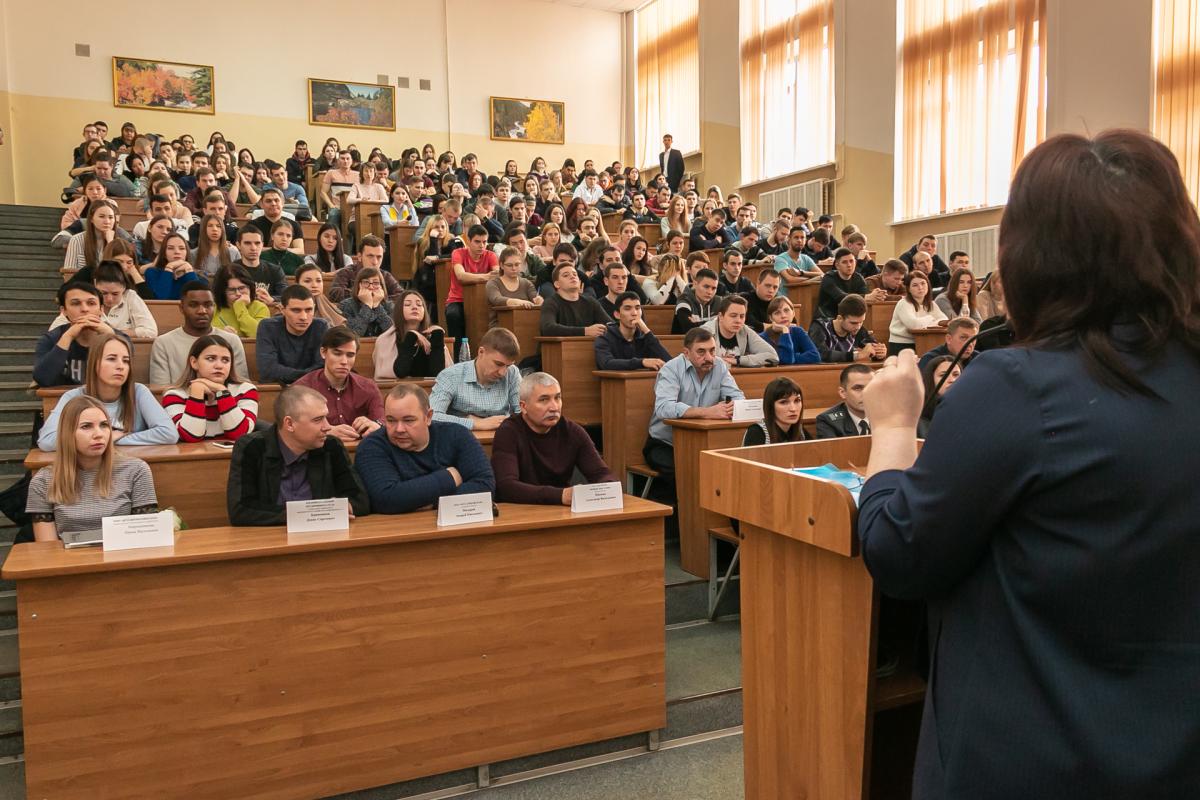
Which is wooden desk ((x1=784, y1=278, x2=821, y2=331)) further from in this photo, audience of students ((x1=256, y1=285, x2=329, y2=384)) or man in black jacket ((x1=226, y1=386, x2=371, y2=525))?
man in black jacket ((x1=226, y1=386, x2=371, y2=525))

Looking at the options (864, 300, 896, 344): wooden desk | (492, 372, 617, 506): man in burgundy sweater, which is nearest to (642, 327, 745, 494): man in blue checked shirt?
(492, 372, 617, 506): man in burgundy sweater

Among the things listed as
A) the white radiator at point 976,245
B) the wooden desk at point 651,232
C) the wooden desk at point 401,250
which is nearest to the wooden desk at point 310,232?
the wooden desk at point 401,250

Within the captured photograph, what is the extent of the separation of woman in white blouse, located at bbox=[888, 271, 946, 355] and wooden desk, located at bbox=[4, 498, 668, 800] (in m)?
4.28

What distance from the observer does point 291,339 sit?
442 cm

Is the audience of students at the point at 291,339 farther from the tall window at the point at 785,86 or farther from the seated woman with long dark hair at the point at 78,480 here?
the tall window at the point at 785,86

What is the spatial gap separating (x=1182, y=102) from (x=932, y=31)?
2.95m

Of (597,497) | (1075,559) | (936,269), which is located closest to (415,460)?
(597,497)

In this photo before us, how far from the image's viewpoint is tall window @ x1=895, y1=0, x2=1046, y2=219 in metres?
8.71

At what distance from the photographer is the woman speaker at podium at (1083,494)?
2.57ft

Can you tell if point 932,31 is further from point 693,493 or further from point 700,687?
point 700,687

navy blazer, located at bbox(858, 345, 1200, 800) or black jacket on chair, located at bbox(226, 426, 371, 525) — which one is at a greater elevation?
navy blazer, located at bbox(858, 345, 1200, 800)

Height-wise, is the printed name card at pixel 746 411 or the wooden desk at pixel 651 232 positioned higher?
the wooden desk at pixel 651 232

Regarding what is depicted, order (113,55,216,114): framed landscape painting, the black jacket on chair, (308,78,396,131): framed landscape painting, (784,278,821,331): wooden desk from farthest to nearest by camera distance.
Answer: (308,78,396,131): framed landscape painting, (113,55,216,114): framed landscape painting, (784,278,821,331): wooden desk, the black jacket on chair

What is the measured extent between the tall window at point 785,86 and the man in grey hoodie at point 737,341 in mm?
6922
